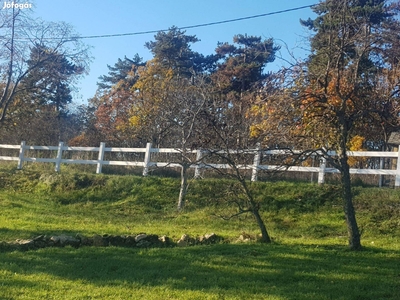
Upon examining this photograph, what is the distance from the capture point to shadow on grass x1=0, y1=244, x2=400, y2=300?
6926 mm

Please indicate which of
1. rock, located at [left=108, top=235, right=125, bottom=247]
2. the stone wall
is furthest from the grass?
rock, located at [left=108, top=235, right=125, bottom=247]

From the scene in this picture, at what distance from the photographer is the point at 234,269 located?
8055mm

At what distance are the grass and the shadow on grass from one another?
0.06 feet

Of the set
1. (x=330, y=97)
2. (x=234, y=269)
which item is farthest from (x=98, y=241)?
(x=330, y=97)

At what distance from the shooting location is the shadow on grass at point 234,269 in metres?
6.93

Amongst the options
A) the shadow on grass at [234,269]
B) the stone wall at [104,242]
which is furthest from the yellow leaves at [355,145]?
the stone wall at [104,242]

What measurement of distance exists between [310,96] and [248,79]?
936 inches

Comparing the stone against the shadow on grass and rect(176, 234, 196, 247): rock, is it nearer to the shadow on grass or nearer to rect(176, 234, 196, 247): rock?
the shadow on grass

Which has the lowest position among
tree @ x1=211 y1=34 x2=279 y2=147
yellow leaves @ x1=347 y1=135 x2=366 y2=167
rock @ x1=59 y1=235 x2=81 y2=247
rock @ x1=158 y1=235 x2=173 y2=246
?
rock @ x1=59 y1=235 x2=81 y2=247

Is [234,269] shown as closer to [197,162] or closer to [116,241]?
[116,241]

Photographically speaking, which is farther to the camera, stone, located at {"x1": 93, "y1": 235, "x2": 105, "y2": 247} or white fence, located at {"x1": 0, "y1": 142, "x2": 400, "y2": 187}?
white fence, located at {"x1": 0, "y1": 142, "x2": 400, "y2": 187}

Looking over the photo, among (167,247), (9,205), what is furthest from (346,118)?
(9,205)

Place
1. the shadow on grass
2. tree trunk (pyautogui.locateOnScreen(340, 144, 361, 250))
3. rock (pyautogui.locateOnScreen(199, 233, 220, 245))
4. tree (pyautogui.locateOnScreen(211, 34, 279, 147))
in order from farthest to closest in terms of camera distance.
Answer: tree (pyautogui.locateOnScreen(211, 34, 279, 147)), rock (pyautogui.locateOnScreen(199, 233, 220, 245)), tree trunk (pyautogui.locateOnScreen(340, 144, 361, 250)), the shadow on grass

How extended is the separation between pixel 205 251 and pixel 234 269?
58.8 inches
